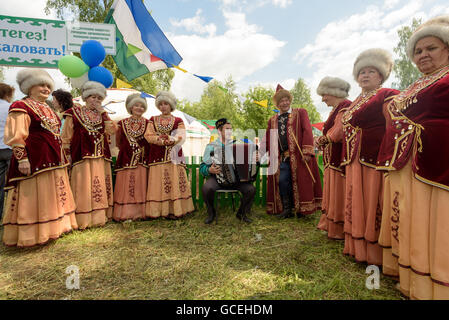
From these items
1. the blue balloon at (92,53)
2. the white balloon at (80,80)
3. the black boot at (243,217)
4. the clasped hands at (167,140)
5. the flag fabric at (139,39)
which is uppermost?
the flag fabric at (139,39)

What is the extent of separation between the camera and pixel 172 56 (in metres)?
5.06

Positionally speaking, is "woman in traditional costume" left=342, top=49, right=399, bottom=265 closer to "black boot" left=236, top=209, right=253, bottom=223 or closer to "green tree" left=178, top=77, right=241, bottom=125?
"black boot" left=236, top=209, right=253, bottom=223

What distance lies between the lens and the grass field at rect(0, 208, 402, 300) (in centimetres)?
216

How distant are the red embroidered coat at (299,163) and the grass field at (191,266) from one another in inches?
19.6

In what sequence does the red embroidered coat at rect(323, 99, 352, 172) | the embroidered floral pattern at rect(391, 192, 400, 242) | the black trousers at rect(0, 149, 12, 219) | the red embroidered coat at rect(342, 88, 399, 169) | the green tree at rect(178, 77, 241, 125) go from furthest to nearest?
the green tree at rect(178, 77, 241, 125)
the black trousers at rect(0, 149, 12, 219)
the red embroidered coat at rect(323, 99, 352, 172)
the red embroidered coat at rect(342, 88, 399, 169)
the embroidered floral pattern at rect(391, 192, 400, 242)

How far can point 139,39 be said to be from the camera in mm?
5324

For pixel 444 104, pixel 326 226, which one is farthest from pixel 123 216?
pixel 444 104

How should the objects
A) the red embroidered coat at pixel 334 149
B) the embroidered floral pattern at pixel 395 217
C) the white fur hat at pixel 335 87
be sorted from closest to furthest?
1. the embroidered floral pattern at pixel 395 217
2. the red embroidered coat at pixel 334 149
3. the white fur hat at pixel 335 87

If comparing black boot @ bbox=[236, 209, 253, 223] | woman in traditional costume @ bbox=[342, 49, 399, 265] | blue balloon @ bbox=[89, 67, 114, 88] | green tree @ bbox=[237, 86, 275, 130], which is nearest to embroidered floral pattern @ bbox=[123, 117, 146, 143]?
blue balloon @ bbox=[89, 67, 114, 88]

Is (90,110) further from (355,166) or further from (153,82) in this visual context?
(153,82)

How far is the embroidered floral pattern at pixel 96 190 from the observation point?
3.81m

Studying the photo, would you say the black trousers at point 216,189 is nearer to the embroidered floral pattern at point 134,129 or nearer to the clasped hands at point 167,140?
the clasped hands at point 167,140

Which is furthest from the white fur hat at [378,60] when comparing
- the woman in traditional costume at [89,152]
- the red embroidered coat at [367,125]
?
the woman in traditional costume at [89,152]

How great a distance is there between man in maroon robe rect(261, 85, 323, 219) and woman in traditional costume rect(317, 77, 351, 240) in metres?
0.70
